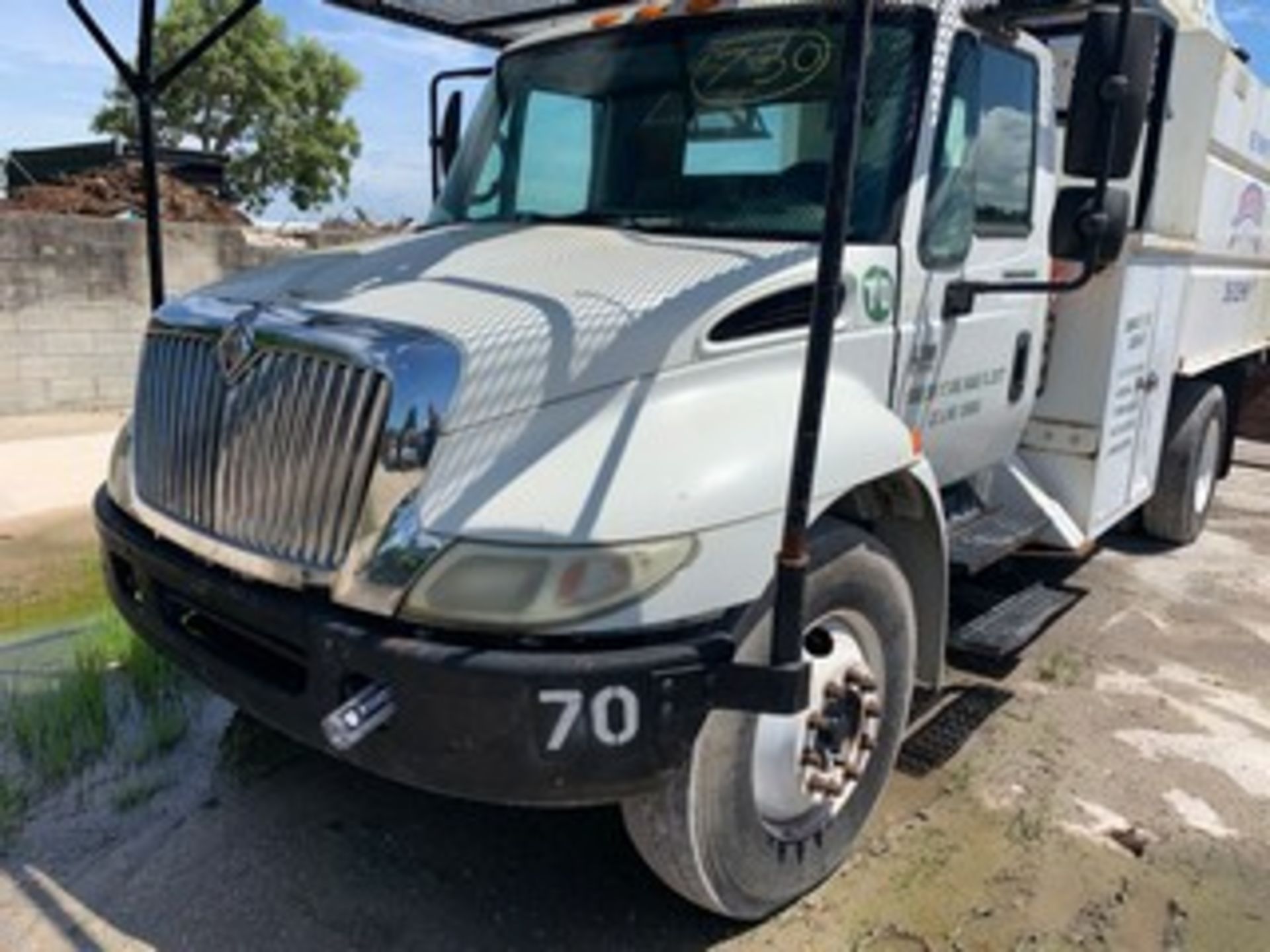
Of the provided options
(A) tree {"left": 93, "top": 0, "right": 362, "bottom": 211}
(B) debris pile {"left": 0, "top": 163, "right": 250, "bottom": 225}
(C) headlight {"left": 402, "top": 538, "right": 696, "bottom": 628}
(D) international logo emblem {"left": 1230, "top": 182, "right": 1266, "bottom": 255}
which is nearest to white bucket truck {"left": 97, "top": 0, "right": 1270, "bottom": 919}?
(C) headlight {"left": 402, "top": 538, "right": 696, "bottom": 628}

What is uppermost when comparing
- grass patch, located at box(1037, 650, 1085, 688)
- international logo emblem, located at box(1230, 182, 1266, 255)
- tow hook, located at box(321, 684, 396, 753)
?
international logo emblem, located at box(1230, 182, 1266, 255)

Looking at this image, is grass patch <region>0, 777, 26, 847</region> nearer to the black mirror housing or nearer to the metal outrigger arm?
the metal outrigger arm

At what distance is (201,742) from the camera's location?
3.62 m

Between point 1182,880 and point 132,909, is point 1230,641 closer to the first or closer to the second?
point 1182,880

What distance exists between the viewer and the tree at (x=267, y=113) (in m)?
30.1

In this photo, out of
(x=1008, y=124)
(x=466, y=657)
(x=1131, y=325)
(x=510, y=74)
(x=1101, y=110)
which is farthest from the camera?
(x=1131, y=325)

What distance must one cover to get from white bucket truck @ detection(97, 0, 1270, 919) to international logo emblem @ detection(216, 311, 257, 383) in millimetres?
12

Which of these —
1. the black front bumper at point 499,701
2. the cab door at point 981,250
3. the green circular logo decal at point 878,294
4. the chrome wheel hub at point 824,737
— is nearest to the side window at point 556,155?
the green circular logo decal at point 878,294

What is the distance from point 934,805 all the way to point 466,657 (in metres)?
1.87

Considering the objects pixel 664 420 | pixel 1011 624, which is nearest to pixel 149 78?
pixel 664 420

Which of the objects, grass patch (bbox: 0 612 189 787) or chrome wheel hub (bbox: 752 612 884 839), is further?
grass patch (bbox: 0 612 189 787)

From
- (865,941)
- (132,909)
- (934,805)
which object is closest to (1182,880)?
(934,805)

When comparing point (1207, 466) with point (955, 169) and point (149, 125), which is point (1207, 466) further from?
point (149, 125)

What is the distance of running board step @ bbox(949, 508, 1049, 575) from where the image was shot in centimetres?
370
